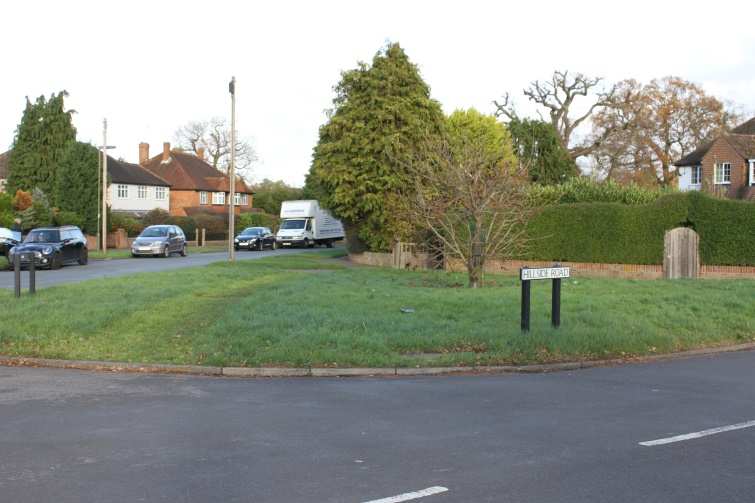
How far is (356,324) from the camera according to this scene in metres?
11.9

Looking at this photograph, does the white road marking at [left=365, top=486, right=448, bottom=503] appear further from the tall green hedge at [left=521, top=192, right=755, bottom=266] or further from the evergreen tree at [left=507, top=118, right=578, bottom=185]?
the evergreen tree at [left=507, top=118, right=578, bottom=185]

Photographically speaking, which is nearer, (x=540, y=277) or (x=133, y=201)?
(x=540, y=277)

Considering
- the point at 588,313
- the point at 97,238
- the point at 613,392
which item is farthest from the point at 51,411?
the point at 97,238

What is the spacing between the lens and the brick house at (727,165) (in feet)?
167

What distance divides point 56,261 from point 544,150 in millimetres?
37154

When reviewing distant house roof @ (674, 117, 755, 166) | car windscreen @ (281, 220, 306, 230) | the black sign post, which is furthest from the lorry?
the black sign post

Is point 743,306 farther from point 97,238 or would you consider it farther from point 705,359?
point 97,238

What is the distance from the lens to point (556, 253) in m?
28.3

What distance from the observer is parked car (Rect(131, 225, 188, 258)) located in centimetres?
3672

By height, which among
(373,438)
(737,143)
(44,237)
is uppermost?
(737,143)

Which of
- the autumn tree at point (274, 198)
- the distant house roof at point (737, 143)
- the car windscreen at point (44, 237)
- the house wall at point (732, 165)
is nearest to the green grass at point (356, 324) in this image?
the car windscreen at point (44, 237)

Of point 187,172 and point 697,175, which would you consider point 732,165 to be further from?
point 187,172

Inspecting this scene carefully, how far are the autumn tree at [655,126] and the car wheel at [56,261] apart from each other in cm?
4584

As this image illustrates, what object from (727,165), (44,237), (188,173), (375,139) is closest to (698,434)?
(375,139)
